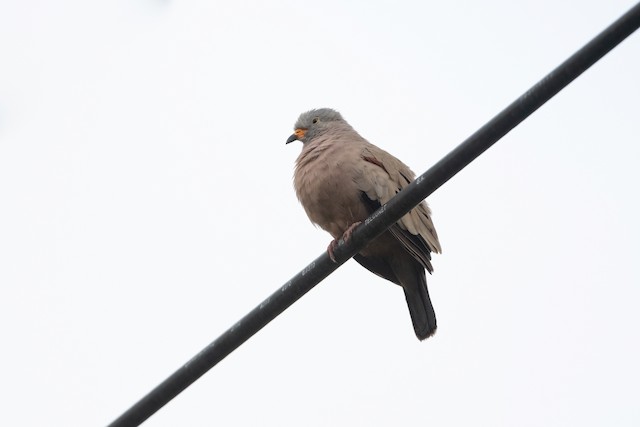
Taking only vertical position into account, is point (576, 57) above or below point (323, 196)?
below

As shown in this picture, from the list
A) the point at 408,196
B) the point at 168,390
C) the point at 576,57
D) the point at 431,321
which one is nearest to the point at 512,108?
the point at 576,57

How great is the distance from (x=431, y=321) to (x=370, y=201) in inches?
31.6

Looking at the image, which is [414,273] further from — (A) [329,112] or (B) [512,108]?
(B) [512,108]

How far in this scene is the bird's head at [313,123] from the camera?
6134 millimetres

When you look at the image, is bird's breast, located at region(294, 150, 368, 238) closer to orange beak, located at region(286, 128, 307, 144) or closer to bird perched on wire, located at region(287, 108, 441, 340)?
bird perched on wire, located at region(287, 108, 441, 340)

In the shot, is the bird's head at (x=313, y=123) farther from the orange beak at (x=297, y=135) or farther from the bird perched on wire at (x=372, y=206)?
the bird perched on wire at (x=372, y=206)

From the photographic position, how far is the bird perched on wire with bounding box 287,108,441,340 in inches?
192

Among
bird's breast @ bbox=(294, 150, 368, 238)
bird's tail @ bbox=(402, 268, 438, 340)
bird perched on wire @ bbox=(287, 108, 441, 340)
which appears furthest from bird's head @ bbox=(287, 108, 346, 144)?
bird's tail @ bbox=(402, 268, 438, 340)

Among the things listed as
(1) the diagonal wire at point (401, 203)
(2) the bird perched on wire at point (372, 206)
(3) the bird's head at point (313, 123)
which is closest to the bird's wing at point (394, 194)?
(2) the bird perched on wire at point (372, 206)

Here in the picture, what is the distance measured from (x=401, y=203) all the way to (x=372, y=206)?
1.81 metres

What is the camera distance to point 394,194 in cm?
496

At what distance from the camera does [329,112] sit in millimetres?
6340

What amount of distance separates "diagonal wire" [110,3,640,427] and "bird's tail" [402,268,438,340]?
183 centimetres

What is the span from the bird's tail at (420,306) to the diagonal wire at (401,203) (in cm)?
183
